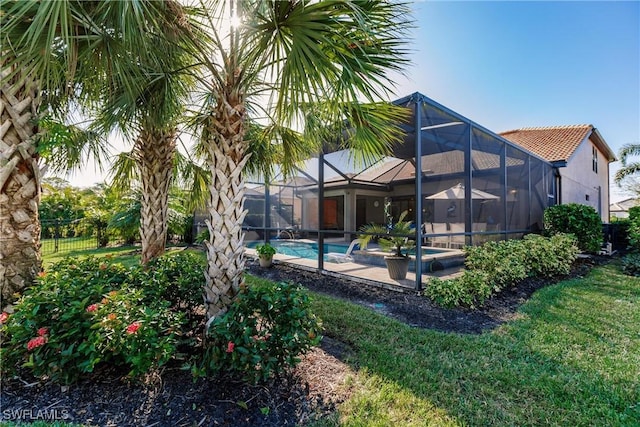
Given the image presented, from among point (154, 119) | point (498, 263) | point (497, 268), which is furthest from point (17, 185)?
point (498, 263)

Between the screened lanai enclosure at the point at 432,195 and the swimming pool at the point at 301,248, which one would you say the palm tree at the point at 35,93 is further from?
the swimming pool at the point at 301,248

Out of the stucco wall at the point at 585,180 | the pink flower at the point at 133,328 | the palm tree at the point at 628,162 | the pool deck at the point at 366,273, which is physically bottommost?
the pool deck at the point at 366,273

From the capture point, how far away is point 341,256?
31.1ft

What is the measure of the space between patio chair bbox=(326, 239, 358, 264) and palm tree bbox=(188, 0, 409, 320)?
5741mm

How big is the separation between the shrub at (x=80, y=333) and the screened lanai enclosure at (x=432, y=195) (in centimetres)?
341

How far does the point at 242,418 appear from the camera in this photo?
90.1 inches

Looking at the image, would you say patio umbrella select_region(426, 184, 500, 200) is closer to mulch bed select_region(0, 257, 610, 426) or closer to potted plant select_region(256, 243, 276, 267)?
potted plant select_region(256, 243, 276, 267)

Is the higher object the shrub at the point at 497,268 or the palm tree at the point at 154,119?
the palm tree at the point at 154,119

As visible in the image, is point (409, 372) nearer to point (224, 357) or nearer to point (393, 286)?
point (224, 357)

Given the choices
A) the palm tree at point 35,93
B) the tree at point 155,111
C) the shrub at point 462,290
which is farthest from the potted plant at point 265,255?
the palm tree at point 35,93

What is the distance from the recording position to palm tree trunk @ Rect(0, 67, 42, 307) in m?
2.81

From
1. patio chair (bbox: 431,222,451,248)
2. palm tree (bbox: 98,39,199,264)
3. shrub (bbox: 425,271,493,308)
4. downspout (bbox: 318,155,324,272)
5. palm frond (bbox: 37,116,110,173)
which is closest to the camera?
palm frond (bbox: 37,116,110,173)

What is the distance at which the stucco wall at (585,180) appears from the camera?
42.8 ft

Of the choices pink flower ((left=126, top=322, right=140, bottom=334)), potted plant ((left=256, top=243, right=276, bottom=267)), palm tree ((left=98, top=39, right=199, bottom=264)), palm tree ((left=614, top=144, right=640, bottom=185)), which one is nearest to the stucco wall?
palm tree ((left=614, top=144, right=640, bottom=185))
